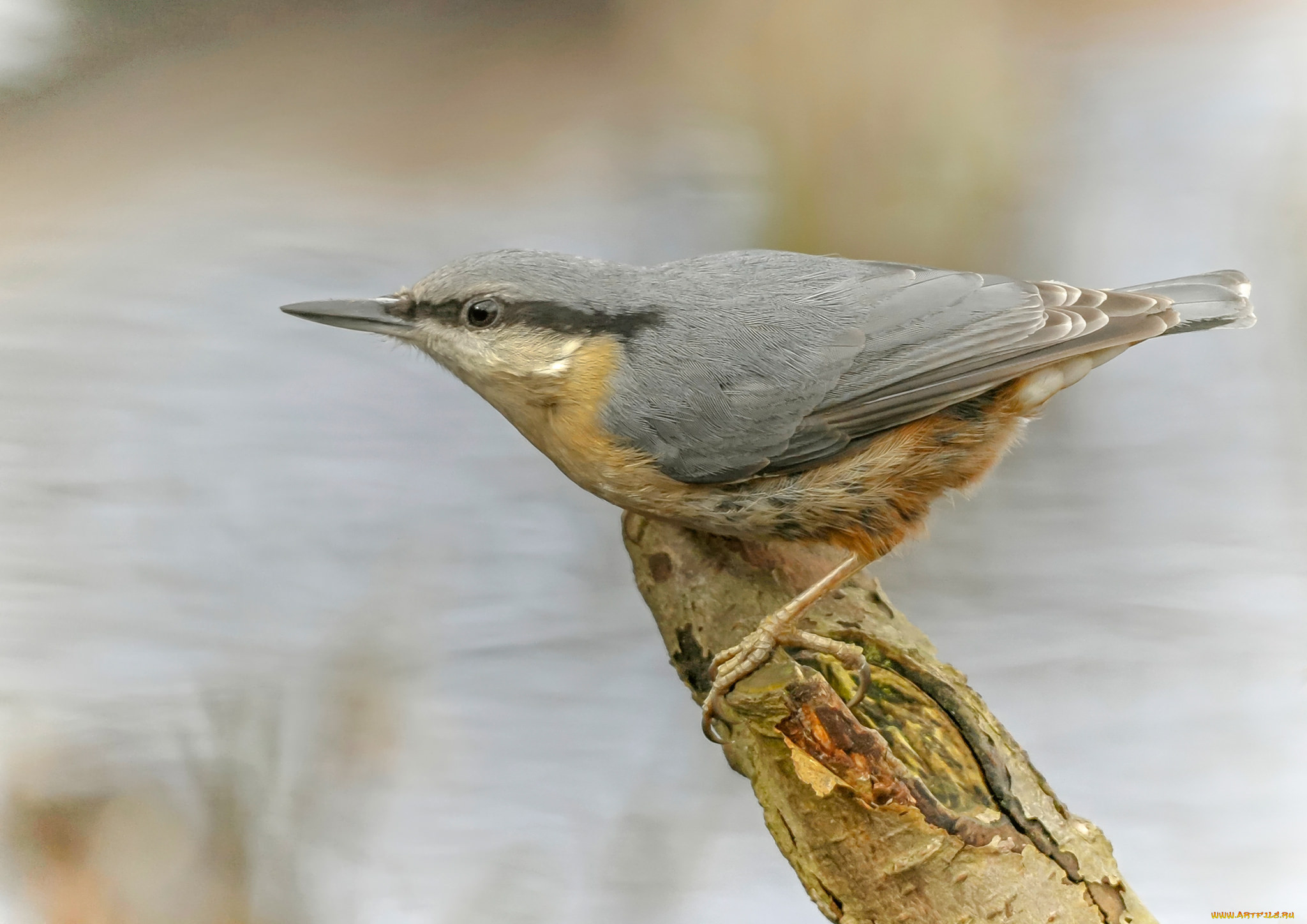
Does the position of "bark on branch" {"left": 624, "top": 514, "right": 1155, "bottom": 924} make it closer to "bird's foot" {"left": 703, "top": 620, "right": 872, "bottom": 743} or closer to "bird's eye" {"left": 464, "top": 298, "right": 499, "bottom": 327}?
"bird's foot" {"left": 703, "top": 620, "right": 872, "bottom": 743}

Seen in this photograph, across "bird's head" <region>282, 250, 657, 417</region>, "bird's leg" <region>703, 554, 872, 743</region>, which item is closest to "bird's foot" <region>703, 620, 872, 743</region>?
"bird's leg" <region>703, 554, 872, 743</region>

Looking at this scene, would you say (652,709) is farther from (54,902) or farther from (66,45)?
(66,45)

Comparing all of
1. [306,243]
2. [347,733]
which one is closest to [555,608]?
[347,733]

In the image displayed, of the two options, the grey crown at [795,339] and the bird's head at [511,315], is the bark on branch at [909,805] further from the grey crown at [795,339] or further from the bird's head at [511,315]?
the bird's head at [511,315]

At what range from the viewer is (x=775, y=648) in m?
1.66

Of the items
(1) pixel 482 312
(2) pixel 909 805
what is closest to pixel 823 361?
(1) pixel 482 312

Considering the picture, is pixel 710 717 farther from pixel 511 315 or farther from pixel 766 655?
pixel 511 315

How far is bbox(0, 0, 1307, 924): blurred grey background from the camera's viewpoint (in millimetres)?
2363

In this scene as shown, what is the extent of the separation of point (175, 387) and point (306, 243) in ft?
1.71

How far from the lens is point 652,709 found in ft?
8.57

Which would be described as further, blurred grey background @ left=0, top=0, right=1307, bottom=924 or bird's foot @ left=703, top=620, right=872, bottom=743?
blurred grey background @ left=0, top=0, right=1307, bottom=924

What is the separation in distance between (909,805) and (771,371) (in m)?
0.70

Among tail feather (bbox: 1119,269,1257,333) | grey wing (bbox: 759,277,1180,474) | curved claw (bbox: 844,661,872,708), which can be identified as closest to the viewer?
curved claw (bbox: 844,661,872,708)

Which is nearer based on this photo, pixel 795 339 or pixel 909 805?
pixel 909 805
